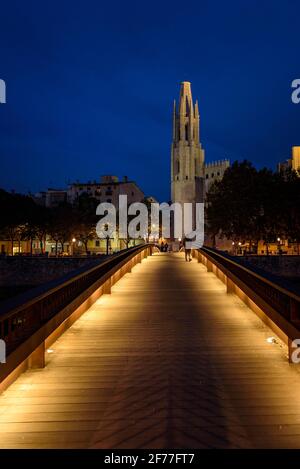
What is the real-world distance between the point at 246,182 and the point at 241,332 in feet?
178

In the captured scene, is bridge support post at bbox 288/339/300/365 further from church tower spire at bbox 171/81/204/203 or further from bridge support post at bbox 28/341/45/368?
church tower spire at bbox 171/81/204/203

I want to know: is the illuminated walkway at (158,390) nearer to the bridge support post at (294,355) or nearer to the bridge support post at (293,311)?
the bridge support post at (294,355)

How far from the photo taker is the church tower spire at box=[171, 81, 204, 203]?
419 ft

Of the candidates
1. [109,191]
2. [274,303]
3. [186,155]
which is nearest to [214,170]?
[186,155]

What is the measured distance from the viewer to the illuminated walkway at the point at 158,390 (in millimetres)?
4762

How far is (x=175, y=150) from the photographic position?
132 m

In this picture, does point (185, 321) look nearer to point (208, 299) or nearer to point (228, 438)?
point (208, 299)

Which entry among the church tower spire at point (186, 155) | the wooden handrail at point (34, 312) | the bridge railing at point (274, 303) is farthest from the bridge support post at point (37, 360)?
the church tower spire at point (186, 155)

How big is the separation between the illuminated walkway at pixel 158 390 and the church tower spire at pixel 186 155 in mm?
117929

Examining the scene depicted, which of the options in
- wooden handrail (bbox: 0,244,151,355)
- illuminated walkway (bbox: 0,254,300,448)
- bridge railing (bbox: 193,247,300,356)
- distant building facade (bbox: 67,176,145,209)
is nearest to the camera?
illuminated walkway (bbox: 0,254,300,448)

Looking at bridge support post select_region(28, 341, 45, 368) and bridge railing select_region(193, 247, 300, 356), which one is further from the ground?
bridge railing select_region(193, 247, 300, 356)

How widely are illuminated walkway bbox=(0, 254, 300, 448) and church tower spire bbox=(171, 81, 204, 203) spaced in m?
118

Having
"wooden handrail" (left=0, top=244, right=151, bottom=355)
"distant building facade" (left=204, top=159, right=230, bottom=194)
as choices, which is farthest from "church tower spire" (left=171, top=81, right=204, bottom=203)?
"wooden handrail" (left=0, top=244, right=151, bottom=355)
